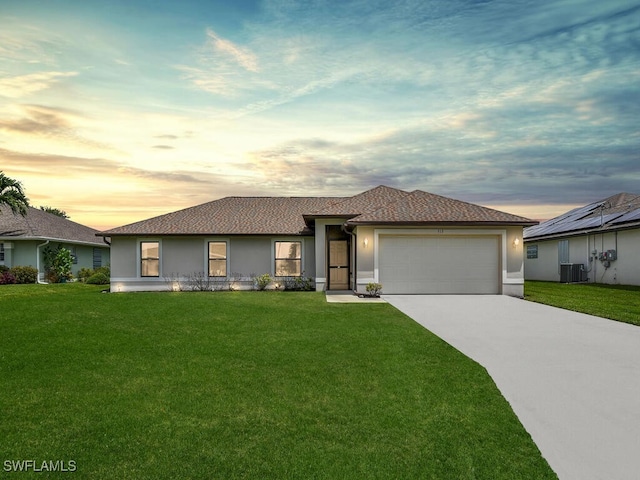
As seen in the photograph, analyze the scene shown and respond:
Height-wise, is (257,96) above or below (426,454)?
above

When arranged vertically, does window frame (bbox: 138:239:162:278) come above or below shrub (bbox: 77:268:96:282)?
above

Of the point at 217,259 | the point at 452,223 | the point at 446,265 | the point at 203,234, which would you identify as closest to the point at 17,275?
the point at 203,234

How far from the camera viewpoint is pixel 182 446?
4406 mm

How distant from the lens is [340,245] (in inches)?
797

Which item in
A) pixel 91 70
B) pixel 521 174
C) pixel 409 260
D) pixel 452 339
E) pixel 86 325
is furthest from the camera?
pixel 521 174

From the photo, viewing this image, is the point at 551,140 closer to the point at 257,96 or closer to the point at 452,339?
the point at 257,96

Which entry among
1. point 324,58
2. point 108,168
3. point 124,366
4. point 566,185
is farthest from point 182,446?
point 566,185

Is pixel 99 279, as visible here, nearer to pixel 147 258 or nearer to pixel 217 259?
pixel 147 258

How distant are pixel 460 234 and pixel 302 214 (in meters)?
7.32

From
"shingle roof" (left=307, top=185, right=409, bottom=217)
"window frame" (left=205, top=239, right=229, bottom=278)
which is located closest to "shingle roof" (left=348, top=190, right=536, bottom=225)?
"shingle roof" (left=307, top=185, right=409, bottom=217)

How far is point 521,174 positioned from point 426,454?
23020mm

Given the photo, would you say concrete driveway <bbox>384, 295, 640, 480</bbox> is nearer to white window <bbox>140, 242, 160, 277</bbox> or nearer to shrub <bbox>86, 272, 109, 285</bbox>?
white window <bbox>140, 242, 160, 277</bbox>

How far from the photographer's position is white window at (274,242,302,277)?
20.5m

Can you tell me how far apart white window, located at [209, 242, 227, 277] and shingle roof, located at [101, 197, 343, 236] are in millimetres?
714
